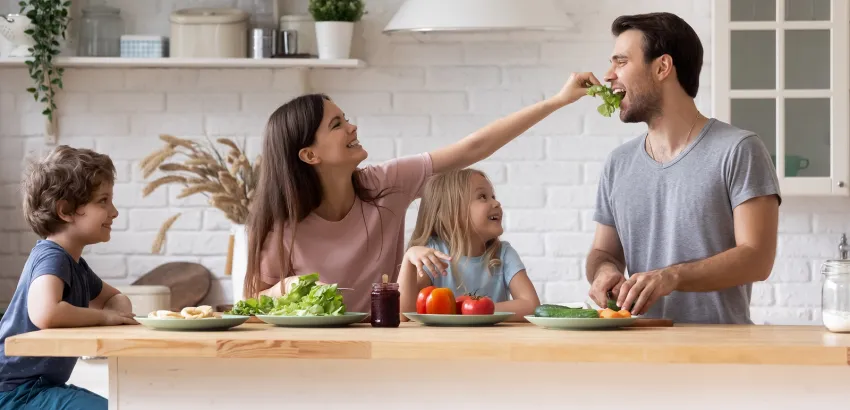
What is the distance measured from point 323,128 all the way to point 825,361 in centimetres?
138

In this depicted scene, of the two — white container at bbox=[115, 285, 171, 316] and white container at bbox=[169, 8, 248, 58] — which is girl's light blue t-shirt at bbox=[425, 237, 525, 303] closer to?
white container at bbox=[115, 285, 171, 316]

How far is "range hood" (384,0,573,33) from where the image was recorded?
3.13 m

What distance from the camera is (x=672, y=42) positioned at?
2719mm

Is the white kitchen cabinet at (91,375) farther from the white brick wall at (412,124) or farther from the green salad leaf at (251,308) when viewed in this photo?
the green salad leaf at (251,308)

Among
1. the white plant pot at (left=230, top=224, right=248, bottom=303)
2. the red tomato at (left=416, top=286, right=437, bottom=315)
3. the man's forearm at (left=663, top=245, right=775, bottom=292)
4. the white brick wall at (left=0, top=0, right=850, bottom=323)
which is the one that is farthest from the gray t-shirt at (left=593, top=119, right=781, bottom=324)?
the white plant pot at (left=230, top=224, right=248, bottom=303)

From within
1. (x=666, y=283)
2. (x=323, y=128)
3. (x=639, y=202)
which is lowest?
(x=666, y=283)

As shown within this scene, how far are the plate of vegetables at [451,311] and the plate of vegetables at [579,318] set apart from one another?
0.36ft

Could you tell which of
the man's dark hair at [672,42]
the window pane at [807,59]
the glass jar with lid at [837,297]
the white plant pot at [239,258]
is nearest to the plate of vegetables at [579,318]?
the glass jar with lid at [837,297]

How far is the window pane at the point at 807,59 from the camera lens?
3.68 metres

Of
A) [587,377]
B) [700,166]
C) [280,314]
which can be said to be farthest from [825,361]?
[280,314]

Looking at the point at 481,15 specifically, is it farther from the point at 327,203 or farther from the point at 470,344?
the point at 470,344

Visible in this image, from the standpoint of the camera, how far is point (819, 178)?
12.1ft

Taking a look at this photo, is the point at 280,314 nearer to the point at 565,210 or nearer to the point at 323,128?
the point at 323,128

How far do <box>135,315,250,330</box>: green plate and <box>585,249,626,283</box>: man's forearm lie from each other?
0.94 metres
